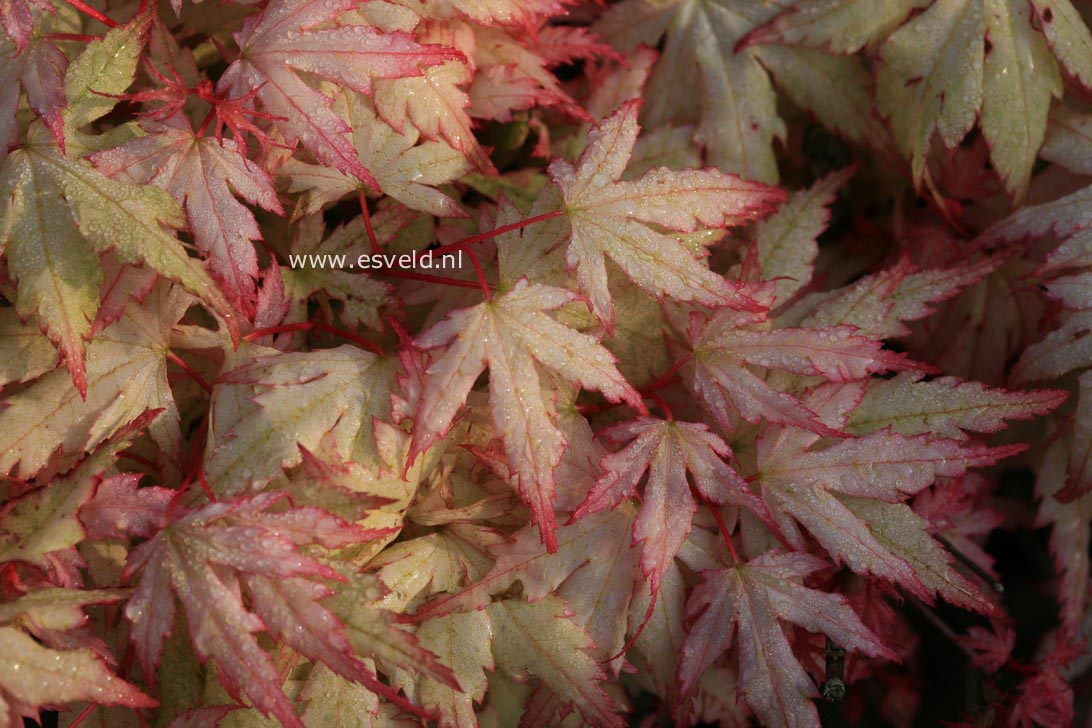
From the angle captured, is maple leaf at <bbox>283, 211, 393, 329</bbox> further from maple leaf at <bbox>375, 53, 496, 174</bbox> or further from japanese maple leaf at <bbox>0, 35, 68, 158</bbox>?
japanese maple leaf at <bbox>0, 35, 68, 158</bbox>

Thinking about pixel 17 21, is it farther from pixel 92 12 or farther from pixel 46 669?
pixel 46 669

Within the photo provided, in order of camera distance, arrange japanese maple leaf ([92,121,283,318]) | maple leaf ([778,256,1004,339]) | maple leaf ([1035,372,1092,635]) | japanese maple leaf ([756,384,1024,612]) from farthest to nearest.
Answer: maple leaf ([1035,372,1092,635])
maple leaf ([778,256,1004,339])
japanese maple leaf ([756,384,1024,612])
japanese maple leaf ([92,121,283,318])

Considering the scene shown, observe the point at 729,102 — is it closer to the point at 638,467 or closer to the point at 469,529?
the point at 638,467

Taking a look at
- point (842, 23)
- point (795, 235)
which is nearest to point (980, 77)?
point (842, 23)

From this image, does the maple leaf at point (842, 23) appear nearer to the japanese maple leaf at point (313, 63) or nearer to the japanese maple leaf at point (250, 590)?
the japanese maple leaf at point (313, 63)

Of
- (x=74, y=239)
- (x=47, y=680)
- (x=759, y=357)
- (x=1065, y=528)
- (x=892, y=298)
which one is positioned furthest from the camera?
(x=1065, y=528)

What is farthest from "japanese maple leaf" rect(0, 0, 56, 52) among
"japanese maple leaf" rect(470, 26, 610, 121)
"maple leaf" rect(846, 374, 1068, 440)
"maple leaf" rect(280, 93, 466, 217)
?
"maple leaf" rect(846, 374, 1068, 440)
